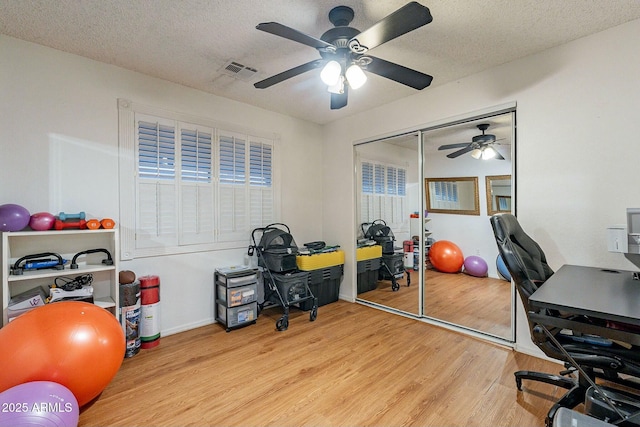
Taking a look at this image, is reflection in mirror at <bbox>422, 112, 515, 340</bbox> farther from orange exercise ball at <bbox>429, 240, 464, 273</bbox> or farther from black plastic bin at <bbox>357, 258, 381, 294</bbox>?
black plastic bin at <bbox>357, 258, 381, 294</bbox>

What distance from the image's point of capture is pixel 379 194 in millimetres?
4324

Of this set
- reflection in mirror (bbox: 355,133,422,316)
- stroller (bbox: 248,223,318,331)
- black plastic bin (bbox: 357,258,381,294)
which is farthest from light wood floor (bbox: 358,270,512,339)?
stroller (bbox: 248,223,318,331)

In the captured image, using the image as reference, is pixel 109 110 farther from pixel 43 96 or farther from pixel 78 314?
pixel 78 314

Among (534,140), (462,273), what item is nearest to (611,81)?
(534,140)

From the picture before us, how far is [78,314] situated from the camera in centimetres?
190

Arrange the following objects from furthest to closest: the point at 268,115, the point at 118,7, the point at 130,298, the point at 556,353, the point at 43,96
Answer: the point at 268,115, the point at 130,298, the point at 43,96, the point at 118,7, the point at 556,353

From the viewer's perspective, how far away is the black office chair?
4.91 ft

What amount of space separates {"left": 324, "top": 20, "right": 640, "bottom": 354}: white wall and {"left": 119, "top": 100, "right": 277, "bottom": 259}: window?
106 inches

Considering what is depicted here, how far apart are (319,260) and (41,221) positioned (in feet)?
9.05

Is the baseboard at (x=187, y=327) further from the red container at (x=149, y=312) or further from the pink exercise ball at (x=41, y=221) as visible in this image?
the pink exercise ball at (x=41, y=221)

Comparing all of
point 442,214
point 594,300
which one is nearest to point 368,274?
point 442,214

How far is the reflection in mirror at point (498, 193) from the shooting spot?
2918 mm

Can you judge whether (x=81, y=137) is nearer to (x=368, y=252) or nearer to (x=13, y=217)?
(x=13, y=217)

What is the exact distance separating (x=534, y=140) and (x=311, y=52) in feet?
7.07
